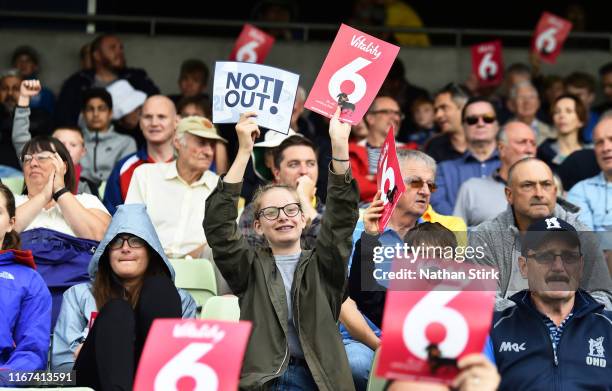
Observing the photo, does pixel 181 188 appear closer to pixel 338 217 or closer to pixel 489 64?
pixel 338 217

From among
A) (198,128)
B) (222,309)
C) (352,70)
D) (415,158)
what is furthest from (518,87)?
(222,309)

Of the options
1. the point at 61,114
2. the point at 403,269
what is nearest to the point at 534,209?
the point at 403,269

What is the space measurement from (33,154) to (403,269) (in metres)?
3.01

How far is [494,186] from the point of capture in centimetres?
927

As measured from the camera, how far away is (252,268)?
6.54 meters

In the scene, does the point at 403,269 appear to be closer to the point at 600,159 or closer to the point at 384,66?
the point at 384,66

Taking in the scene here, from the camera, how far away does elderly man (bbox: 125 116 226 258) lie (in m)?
8.68

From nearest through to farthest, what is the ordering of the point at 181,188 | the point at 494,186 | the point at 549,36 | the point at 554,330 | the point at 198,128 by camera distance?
1. the point at 554,330
2. the point at 181,188
3. the point at 198,128
4. the point at 494,186
5. the point at 549,36

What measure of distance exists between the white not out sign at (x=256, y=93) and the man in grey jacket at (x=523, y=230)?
50.3 inches

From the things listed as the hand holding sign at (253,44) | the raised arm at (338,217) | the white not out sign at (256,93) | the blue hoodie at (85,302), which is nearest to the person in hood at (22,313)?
the blue hoodie at (85,302)

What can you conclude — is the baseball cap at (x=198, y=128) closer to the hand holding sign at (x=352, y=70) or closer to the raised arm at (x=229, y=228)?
the hand holding sign at (x=352, y=70)

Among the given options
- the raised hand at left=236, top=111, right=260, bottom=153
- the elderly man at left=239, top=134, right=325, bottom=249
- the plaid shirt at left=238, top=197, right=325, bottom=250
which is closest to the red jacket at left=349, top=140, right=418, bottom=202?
the elderly man at left=239, top=134, right=325, bottom=249

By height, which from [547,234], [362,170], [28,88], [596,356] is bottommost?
[596,356]

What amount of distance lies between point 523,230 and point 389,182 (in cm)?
147
